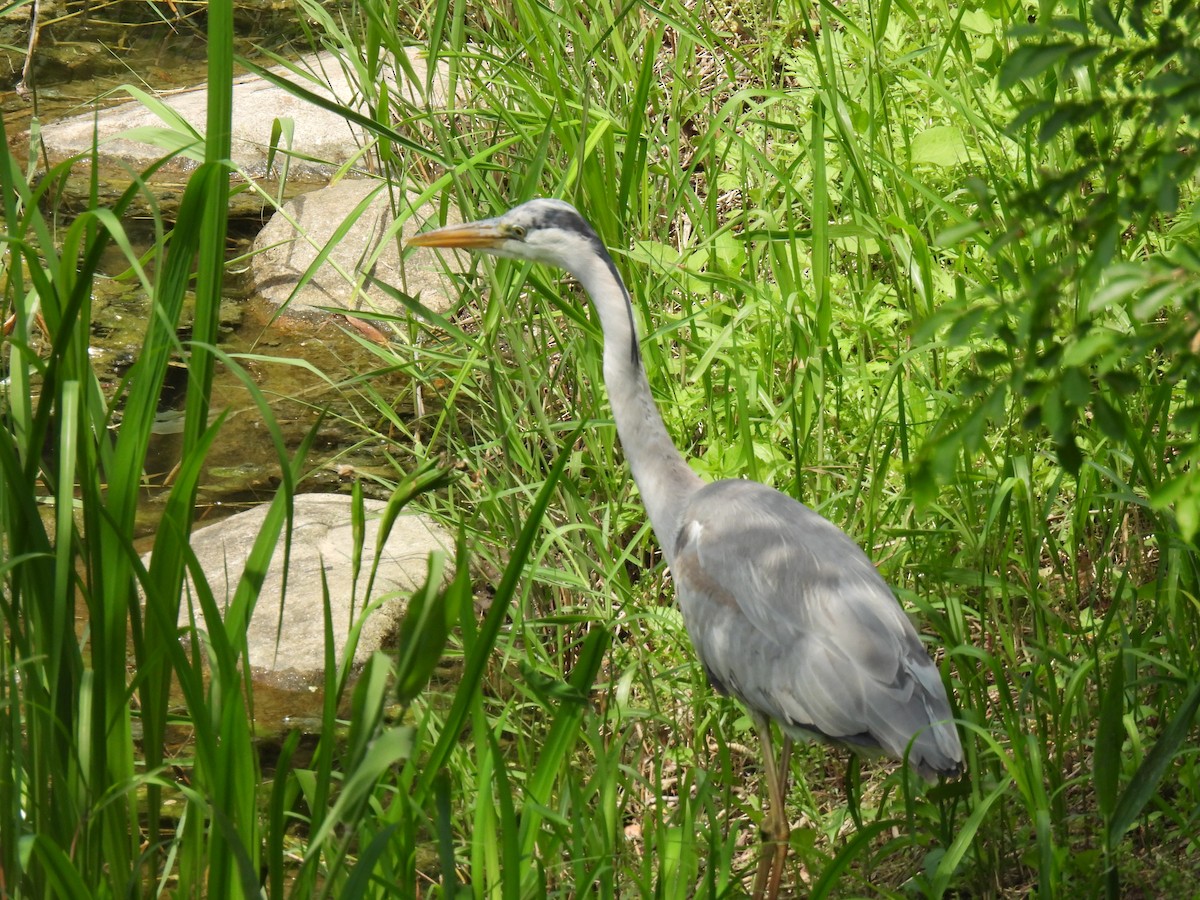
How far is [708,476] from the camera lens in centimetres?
365

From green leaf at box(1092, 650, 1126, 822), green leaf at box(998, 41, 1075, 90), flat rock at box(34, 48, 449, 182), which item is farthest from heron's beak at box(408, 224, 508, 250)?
flat rock at box(34, 48, 449, 182)

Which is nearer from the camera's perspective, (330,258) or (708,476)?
(708,476)

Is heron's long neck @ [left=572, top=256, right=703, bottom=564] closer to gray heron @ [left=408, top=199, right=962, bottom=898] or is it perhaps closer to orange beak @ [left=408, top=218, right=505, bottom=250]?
gray heron @ [left=408, top=199, right=962, bottom=898]

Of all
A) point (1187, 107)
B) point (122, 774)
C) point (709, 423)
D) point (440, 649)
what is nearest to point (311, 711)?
point (709, 423)

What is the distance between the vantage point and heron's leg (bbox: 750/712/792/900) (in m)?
2.86

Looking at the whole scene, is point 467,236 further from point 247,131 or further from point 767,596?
point 247,131

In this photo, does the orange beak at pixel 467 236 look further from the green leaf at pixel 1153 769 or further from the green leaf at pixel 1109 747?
the green leaf at pixel 1153 769

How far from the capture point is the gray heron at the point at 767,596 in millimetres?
2729

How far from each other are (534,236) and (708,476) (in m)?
0.81

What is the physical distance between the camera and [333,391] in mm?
5375

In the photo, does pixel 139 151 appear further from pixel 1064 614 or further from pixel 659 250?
pixel 1064 614

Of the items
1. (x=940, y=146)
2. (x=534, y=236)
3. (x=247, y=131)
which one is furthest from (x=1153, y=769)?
(x=247, y=131)

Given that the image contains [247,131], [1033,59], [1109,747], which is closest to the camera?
[1033,59]

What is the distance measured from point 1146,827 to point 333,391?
11.6 ft
